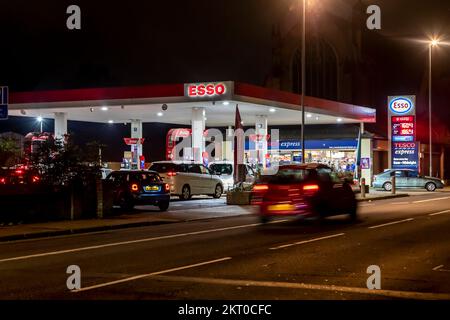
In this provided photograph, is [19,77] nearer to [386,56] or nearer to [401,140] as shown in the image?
[386,56]

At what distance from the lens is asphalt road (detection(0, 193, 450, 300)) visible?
31.1 ft

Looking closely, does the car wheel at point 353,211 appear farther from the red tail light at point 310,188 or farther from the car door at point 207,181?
the car door at point 207,181

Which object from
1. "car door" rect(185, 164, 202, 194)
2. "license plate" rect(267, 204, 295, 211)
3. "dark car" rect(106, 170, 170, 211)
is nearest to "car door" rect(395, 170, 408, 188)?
"car door" rect(185, 164, 202, 194)

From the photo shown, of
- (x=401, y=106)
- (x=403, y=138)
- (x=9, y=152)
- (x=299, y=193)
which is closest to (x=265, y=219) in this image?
(x=299, y=193)

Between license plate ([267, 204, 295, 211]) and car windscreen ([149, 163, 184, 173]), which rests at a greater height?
car windscreen ([149, 163, 184, 173])

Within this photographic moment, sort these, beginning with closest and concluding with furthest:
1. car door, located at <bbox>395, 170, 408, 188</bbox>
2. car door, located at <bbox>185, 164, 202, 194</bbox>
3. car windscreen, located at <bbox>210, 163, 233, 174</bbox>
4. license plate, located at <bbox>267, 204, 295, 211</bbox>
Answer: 1. license plate, located at <bbox>267, 204, 295, 211</bbox>
2. car door, located at <bbox>185, 164, 202, 194</bbox>
3. car windscreen, located at <bbox>210, 163, 233, 174</bbox>
4. car door, located at <bbox>395, 170, 408, 188</bbox>

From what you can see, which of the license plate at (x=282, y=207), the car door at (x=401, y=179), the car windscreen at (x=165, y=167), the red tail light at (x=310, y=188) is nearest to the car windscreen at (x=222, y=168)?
the car windscreen at (x=165, y=167)

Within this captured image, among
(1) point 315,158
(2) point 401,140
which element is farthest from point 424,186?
(1) point 315,158

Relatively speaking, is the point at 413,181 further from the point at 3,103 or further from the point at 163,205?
the point at 3,103

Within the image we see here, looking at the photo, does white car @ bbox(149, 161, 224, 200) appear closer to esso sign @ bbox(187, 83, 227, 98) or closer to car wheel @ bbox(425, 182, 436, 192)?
esso sign @ bbox(187, 83, 227, 98)

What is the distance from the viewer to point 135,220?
21359mm

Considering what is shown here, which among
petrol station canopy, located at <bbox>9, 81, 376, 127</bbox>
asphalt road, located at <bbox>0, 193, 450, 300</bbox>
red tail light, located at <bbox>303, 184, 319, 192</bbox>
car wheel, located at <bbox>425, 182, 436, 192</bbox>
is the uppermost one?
petrol station canopy, located at <bbox>9, 81, 376, 127</bbox>

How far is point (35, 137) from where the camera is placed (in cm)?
2236

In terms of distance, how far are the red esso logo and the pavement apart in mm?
7641
